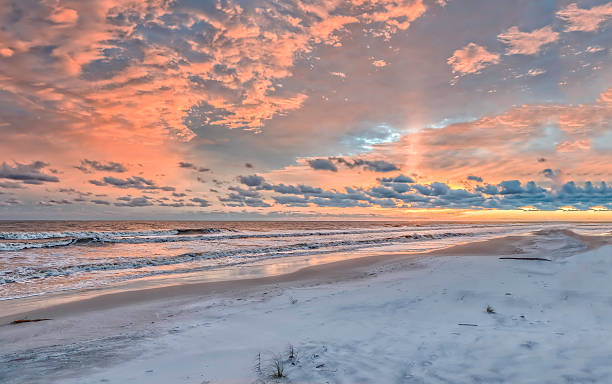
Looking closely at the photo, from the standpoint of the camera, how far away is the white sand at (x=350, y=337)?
14.0 ft

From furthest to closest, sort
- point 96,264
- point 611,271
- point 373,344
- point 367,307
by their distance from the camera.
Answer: point 96,264 → point 611,271 → point 367,307 → point 373,344

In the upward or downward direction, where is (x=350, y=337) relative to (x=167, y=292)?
upward

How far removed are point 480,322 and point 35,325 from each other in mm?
9948

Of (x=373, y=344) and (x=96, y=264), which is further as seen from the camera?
(x=96, y=264)

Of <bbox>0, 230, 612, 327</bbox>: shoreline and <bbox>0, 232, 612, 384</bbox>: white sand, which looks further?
<bbox>0, 230, 612, 327</bbox>: shoreline

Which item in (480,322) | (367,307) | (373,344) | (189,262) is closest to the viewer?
(373,344)

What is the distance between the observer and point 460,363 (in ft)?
14.2

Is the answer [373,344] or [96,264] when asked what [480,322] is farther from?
[96,264]

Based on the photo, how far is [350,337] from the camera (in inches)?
219

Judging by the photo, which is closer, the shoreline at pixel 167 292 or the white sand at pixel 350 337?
the white sand at pixel 350 337

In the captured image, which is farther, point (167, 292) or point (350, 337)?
point (167, 292)

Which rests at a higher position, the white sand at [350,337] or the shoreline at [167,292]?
the white sand at [350,337]

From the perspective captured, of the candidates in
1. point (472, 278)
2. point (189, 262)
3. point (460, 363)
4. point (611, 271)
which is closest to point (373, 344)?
point (460, 363)

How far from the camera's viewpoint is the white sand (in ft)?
14.0
